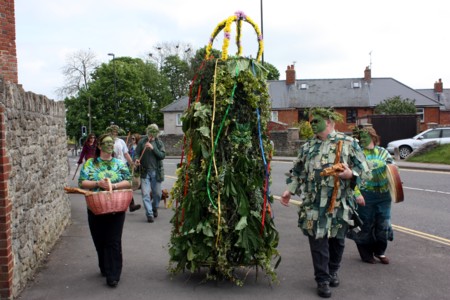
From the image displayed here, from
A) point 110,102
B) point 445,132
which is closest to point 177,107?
point 110,102

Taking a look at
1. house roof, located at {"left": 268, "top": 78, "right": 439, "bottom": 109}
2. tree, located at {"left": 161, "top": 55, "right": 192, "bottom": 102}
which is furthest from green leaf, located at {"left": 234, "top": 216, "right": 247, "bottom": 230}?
tree, located at {"left": 161, "top": 55, "right": 192, "bottom": 102}

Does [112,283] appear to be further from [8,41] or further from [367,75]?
[367,75]

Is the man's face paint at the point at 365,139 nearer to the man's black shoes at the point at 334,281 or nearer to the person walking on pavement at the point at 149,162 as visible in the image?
the man's black shoes at the point at 334,281

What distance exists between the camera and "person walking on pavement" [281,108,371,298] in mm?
5086

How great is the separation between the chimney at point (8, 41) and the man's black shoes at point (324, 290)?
20.3 ft

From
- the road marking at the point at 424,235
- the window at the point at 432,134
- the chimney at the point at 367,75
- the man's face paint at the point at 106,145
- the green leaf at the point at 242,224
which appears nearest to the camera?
the green leaf at the point at 242,224

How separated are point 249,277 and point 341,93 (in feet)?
152

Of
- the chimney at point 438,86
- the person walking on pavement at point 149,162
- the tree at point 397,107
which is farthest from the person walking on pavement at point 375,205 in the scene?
the chimney at point 438,86

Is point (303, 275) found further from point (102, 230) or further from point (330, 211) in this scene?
point (102, 230)

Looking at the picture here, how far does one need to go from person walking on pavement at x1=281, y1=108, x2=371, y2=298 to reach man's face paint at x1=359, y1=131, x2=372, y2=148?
3.78 ft

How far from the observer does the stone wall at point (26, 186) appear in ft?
15.7

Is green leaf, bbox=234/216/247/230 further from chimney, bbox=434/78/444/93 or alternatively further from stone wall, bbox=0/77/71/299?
chimney, bbox=434/78/444/93

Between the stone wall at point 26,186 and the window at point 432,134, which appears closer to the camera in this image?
the stone wall at point 26,186

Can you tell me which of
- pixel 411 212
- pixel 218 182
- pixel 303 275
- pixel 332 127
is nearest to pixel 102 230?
pixel 218 182
